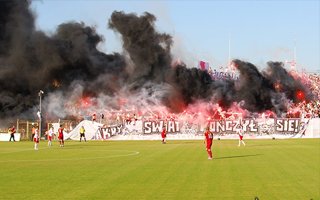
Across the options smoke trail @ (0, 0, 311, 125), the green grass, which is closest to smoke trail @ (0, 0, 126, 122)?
smoke trail @ (0, 0, 311, 125)

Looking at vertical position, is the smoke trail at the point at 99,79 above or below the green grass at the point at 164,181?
above

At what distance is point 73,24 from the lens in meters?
102

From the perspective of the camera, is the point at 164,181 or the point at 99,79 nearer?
the point at 164,181

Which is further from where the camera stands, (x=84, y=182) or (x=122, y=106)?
(x=122, y=106)

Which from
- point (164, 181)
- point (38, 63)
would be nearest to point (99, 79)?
point (38, 63)

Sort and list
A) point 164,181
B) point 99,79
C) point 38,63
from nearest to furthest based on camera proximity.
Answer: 1. point 164,181
2. point 38,63
3. point 99,79

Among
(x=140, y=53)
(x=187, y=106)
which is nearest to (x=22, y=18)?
(x=140, y=53)

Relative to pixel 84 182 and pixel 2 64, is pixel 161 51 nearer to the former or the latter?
pixel 2 64

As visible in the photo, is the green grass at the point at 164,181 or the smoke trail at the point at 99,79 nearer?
the green grass at the point at 164,181

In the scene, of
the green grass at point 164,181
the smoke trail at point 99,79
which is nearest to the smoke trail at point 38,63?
the smoke trail at point 99,79

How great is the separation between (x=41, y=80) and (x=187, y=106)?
2668 cm

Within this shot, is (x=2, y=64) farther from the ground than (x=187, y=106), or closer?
farther from the ground

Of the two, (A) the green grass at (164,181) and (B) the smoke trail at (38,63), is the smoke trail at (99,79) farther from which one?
(A) the green grass at (164,181)

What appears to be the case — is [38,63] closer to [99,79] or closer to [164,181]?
[99,79]
